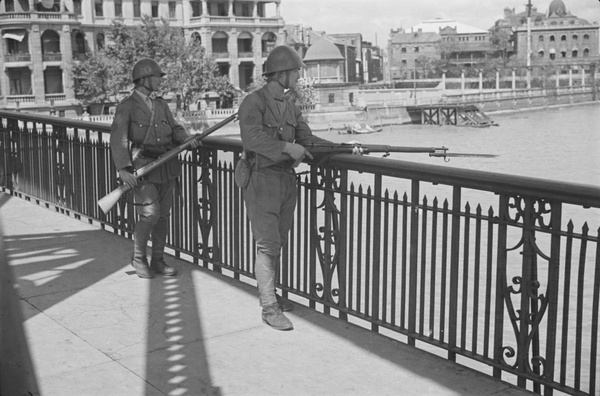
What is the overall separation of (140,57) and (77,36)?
7.15 meters

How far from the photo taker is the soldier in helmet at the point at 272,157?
17.9 feet

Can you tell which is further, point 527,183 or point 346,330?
point 346,330

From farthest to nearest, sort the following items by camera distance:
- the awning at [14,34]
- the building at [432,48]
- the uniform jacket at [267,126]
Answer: the building at [432,48]
the awning at [14,34]
the uniform jacket at [267,126]

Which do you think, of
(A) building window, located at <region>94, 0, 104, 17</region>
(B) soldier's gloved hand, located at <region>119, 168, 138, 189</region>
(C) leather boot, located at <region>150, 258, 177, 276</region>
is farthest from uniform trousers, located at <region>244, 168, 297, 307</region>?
(A) building window, located at <region>94, 0, 104, 17</region>

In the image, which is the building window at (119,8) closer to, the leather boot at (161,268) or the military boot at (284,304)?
the leather boot at (161,268)

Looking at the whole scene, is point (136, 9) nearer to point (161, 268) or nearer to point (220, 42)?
point (220, 42)

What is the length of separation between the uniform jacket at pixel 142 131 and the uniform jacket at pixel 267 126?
156cm

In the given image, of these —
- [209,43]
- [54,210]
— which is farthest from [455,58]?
[54,210]

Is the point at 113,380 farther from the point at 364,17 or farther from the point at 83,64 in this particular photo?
the point at 364,17

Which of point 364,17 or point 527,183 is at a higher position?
point 364,17

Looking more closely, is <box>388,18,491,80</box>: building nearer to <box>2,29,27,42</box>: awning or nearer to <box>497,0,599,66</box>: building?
<box>497,0,599,66</box>: building

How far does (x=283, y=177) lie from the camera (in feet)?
18.6

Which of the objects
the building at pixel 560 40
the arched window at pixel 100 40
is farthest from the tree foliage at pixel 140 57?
the building at pixel 560 40

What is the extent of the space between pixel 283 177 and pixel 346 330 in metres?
1.12
